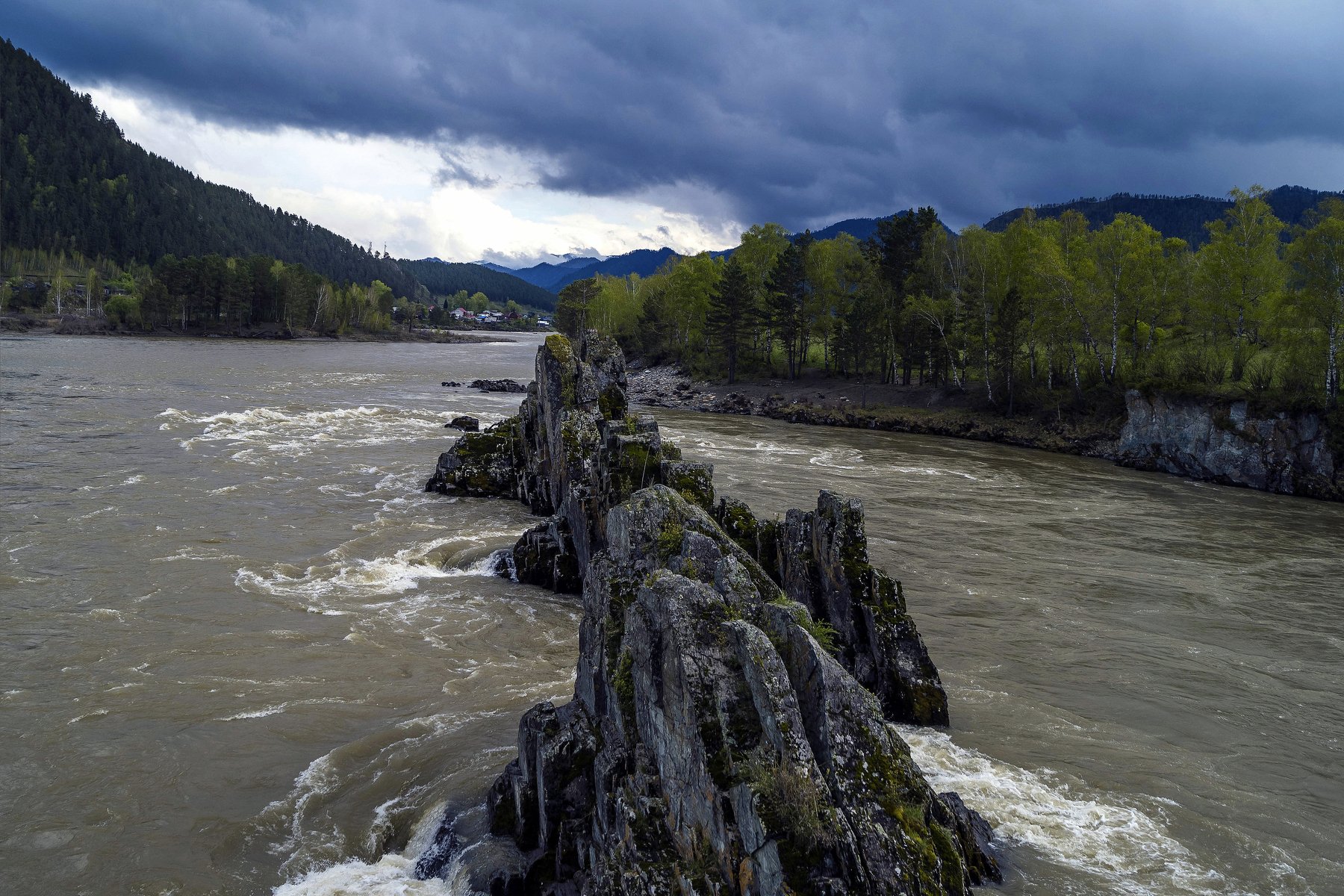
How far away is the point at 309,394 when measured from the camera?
208ft

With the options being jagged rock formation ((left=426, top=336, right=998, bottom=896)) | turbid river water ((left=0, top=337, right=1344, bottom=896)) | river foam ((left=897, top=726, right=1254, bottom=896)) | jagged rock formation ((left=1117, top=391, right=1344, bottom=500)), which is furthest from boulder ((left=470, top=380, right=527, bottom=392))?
river foam ((left=897, top=726, right=1254, bottom=896))

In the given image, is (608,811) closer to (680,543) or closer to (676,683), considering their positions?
(676,683)

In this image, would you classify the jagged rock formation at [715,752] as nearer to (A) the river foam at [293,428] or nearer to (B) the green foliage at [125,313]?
(A) the river foam at [293,428]

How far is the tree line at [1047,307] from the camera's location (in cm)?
4522

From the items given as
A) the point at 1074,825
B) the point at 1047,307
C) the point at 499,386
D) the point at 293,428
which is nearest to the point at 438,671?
the point at 1074,825

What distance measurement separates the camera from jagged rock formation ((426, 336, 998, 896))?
7.52m

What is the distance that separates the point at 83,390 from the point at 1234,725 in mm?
69501

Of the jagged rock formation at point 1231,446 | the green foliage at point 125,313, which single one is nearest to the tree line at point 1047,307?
the jagged rock formation at point 1231,446

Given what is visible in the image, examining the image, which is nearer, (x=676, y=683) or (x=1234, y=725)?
(x=676, y=683)

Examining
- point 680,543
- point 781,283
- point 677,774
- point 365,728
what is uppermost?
point 781,283

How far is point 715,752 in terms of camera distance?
8.16 meters

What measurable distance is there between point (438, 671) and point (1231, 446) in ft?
151

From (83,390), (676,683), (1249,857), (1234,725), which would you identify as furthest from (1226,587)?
(83,390)

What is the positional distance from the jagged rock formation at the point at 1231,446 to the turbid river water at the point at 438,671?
5.93m
